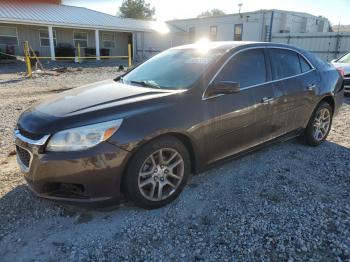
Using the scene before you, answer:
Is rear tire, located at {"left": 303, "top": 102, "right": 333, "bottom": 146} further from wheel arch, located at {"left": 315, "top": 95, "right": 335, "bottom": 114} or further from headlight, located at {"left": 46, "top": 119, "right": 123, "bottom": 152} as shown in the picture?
headlight, located at {"left": 46, "top": 119, "right": 123, "bottom": 152}

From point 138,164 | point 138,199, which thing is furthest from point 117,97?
point 138,199

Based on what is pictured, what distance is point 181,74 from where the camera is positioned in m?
3.44

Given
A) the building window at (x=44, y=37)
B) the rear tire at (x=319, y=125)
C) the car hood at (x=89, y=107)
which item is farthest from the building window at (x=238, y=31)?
the car hood at (x=89, y=107)

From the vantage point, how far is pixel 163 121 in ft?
9.22

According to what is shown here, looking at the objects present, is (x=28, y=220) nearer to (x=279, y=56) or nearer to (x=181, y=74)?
(x=181, y=74)

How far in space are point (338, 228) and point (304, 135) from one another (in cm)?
221

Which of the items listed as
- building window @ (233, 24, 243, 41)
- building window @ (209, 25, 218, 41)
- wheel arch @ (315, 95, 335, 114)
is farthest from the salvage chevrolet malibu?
building window @ (209, 25, 218, 41)

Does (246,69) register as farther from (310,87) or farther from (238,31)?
(238,31)

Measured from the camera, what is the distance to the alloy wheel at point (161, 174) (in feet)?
9.42

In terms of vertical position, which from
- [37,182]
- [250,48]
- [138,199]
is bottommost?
[138,199]

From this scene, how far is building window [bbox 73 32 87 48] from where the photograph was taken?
78.0ft

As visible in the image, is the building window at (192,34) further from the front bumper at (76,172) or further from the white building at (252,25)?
the front bumper at (76,172)

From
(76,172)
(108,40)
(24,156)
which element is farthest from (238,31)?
(76,172)

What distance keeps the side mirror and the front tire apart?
26.1 inches
